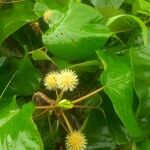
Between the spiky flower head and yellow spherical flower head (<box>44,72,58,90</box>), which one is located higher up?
the spiky flower head

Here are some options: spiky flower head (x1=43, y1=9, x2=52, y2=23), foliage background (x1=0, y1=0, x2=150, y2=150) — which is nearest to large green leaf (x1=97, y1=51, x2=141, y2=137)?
foliage background (x1=0, y1=0, x2=150, y2=150)

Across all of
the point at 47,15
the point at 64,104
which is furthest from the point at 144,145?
the point at 47,15

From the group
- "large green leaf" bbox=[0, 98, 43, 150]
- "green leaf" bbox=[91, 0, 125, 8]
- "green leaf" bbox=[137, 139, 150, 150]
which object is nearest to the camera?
"large green leaf" bbox=[0, 98, 43, 150]

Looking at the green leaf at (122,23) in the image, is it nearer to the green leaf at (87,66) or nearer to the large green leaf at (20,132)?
the green leaf at (87,66)

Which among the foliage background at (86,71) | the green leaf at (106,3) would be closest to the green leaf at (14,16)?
the foliage background at (86,71)

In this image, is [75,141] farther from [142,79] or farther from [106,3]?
[106,3]

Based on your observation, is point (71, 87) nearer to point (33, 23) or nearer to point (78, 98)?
point (78, 98)

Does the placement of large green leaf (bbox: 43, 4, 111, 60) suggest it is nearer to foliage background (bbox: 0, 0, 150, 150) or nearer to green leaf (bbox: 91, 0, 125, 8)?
foliage background (bbox: 0, 0, 150, 150)
